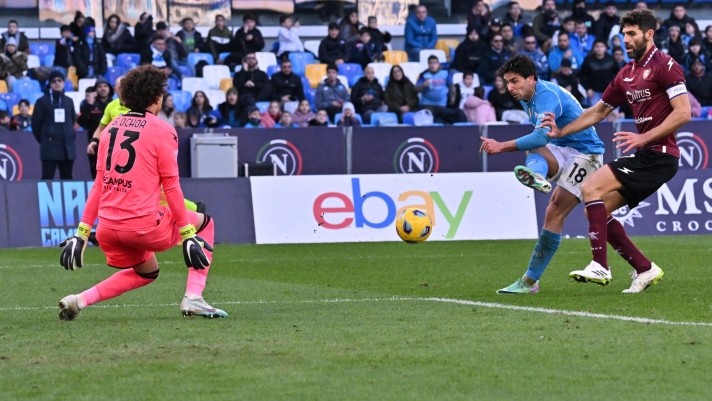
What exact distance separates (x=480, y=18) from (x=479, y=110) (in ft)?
11.8

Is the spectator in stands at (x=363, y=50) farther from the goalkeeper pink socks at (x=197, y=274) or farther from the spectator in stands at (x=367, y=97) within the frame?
the goalkeeper pink socks at (x=197, y=274)

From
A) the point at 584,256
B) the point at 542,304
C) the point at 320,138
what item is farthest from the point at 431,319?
the point at 320,138

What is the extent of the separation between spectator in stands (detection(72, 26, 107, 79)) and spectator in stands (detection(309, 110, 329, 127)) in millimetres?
4311

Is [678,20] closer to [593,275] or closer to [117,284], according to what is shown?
[593,275]

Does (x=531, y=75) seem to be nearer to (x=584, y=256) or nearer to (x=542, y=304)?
(x=542, y=304)

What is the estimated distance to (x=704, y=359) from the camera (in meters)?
5.52

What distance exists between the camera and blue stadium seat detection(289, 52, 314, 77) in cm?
2399

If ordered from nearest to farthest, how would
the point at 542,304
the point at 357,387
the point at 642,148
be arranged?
the point at 357,387 < the point at 542,304 < the point at 642,148

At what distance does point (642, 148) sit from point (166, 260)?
267 inches

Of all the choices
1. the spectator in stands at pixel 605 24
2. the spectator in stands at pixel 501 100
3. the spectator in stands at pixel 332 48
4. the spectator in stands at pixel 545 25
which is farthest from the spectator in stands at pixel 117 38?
the spectator in stands at pixel 605 24

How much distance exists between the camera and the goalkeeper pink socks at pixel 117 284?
7.52m

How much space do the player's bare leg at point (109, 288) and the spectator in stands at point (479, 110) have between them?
14805mm

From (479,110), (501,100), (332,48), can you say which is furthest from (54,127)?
(501,100)

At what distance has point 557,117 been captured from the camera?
902 cm
